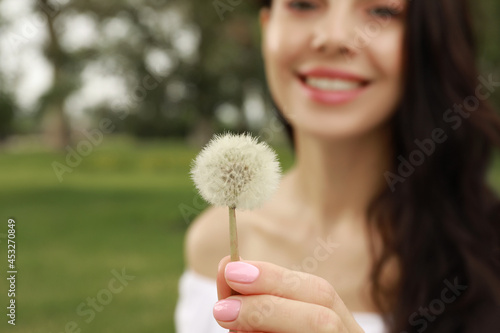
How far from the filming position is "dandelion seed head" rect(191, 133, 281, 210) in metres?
0.92

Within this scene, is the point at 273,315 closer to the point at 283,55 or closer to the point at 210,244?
the point at 283,55

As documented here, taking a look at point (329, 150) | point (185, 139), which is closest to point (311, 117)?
point (329, 150)

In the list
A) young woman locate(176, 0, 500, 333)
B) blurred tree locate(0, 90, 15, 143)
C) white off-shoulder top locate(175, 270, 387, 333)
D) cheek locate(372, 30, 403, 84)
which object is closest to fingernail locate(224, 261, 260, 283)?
young woman locate(176, 0, 500, 333)

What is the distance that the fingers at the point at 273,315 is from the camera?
0.97 metres

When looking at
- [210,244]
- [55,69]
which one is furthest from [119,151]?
[210,244]

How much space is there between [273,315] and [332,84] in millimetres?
1257

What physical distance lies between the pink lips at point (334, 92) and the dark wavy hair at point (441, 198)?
24cm

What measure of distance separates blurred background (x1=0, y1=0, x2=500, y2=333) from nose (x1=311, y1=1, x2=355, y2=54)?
0.48m

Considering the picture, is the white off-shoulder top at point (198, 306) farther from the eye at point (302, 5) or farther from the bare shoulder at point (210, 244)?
the eye at point (302, 5)

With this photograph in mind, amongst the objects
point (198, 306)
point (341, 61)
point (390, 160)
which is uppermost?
point (341, 61)

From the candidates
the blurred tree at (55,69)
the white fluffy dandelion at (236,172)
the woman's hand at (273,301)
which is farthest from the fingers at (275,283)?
the blurred tree at (55,69)

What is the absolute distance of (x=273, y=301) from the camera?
98 centimetres

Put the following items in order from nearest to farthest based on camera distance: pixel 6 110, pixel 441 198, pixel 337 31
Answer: pixel 337 31 → pixel 441 198 → pixel 6 110

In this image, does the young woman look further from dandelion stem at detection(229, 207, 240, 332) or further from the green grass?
the green grass
